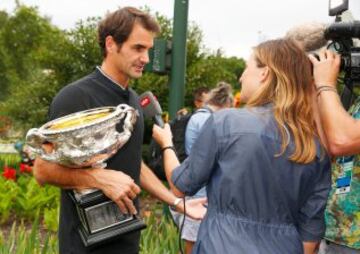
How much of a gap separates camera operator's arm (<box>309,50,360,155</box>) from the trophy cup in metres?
0.66

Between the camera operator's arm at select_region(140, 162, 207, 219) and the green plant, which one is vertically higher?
the camera operator's arm at select_region(140, 162, 207, 219)

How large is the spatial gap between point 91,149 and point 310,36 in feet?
3.10

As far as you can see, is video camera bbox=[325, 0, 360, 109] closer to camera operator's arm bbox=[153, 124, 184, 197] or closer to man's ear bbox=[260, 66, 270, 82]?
man's ear bbox=[260, 66, 270, 82]

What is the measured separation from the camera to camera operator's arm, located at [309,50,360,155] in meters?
1.91

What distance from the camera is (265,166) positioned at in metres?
1.77

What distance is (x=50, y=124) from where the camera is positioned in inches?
68.2

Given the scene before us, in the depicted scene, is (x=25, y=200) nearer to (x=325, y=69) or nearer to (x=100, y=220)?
(x=100, y=220)

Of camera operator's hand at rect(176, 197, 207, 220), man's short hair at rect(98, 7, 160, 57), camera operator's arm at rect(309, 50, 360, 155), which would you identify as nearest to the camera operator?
camera operator's arm at rect(309, 50, 360, 155)

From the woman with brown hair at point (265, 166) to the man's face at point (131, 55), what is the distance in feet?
1.72

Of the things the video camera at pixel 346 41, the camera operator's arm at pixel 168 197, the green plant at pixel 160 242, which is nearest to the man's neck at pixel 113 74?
the camera operator's arm at pixel 168 197

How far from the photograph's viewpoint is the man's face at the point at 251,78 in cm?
190

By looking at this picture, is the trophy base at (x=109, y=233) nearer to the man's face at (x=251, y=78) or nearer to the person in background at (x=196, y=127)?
the man's face at (x=251, y=78)

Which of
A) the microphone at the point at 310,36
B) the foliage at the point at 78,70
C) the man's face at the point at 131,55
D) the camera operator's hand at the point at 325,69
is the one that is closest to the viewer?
the camera operator's hand at the point at 325,69

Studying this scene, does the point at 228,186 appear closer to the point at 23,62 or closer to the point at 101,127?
the point at 101,127
